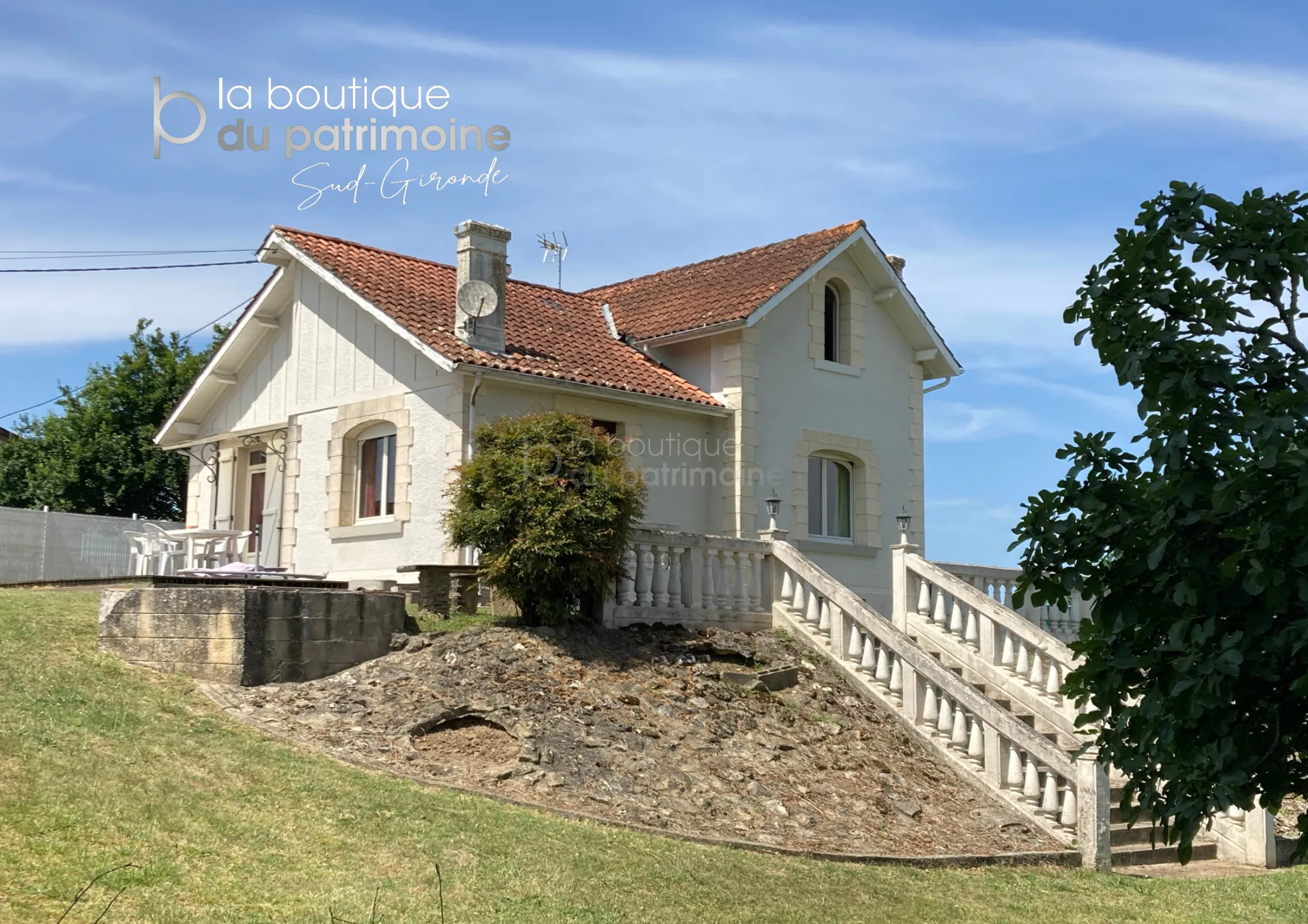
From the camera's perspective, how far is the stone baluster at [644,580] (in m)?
16.4

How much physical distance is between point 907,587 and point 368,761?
8570 millimetres

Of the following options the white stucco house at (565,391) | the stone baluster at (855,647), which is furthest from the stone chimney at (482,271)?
the stone baluster at (855,647)

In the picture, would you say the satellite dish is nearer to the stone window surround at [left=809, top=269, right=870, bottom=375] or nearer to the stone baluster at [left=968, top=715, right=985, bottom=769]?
the stone window surround at [left=809, top=269, right=870, bottom=375]

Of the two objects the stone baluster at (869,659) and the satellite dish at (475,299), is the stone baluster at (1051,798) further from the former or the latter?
the satellite dish at (475,299)

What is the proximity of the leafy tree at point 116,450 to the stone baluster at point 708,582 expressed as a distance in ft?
73.1

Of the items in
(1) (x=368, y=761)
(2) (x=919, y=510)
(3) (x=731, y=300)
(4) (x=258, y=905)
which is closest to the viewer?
(4) (x=258, y=905)

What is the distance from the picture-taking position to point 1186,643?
5.81 metres

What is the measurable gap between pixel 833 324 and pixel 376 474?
320 inches

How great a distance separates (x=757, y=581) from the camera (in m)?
17.7

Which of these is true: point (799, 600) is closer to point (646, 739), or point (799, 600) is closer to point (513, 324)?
point (646, 739)

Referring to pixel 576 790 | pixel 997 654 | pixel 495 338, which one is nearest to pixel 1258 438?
pixel 576 790

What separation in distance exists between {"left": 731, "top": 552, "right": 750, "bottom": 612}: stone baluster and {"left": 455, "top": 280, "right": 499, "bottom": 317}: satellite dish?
187 inches

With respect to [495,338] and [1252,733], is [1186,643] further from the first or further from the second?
[495,338]

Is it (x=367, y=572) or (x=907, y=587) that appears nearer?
(x=907, y=587)
